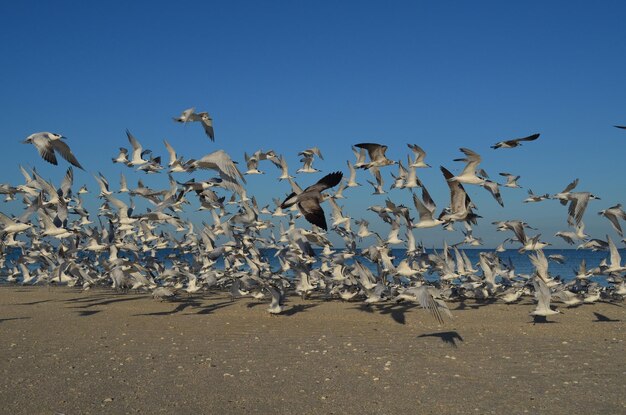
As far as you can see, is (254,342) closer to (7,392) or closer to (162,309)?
(7,392)

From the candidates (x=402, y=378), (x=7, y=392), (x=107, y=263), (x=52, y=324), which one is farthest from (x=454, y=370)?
(x=107, y=263)

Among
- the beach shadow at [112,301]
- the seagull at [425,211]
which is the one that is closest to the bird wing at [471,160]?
the seagull at [425,211]

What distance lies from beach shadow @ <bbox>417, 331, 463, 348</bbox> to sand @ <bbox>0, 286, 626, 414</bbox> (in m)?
0.04

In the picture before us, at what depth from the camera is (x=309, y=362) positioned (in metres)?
9.23

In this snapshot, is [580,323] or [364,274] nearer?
[580,323]

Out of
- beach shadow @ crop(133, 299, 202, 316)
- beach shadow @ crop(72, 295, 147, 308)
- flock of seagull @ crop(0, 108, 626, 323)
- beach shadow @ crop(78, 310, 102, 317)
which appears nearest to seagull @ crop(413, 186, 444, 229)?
flock of seagull @ crop(0, 108, 626, 323)

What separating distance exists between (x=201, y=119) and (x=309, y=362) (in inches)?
375

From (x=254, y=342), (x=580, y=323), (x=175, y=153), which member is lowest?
(x=580, y=323)

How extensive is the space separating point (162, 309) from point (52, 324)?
10.8 ft

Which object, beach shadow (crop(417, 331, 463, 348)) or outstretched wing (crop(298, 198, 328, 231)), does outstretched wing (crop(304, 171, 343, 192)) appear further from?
beach shadow (crop(417, 331, 463, 348))

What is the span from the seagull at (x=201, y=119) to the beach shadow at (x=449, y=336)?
8743 mm

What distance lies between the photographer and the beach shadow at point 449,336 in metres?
10.9

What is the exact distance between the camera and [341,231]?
60.5 ft

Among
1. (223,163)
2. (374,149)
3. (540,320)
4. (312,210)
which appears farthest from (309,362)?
(374,149)
